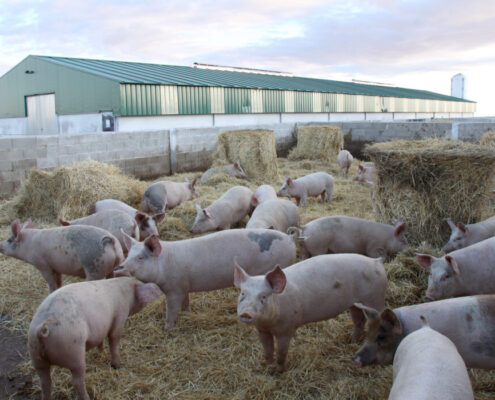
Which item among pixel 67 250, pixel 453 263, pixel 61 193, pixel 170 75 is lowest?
pixel 453 263

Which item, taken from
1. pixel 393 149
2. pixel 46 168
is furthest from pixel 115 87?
pixel 393 149

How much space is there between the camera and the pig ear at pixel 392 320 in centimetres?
332

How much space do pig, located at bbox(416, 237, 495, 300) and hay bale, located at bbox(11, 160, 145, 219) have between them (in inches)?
231

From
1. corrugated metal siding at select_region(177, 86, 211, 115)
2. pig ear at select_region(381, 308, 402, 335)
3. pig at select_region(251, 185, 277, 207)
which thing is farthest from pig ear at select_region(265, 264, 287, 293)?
corrugated metal siding at select_region(177, 86, 211, 115)

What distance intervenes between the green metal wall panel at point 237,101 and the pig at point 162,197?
1653cm

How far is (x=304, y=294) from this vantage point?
3.96 meters

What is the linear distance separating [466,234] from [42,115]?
23.8 meters

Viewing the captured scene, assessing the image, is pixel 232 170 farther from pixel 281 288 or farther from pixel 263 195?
pixel 281 288

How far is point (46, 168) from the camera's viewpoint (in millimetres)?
9547

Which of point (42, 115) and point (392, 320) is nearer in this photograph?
point (392, 320)

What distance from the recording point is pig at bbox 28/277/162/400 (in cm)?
329

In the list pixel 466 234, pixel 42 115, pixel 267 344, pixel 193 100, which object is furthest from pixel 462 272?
pixel 42 115

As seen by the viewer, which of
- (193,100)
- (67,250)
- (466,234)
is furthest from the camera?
(193,100)

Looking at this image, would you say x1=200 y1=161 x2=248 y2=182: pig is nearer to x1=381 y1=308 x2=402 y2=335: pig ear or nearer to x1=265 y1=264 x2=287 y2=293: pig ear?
x1=265 y1=264 x2=287 y2=293: pig ear
